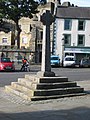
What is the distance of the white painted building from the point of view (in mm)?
59344

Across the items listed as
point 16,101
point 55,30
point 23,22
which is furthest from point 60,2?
point 16,101

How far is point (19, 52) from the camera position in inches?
2367

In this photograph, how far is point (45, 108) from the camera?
12555mm

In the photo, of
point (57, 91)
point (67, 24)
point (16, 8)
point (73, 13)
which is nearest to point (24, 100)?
point (57, 91)

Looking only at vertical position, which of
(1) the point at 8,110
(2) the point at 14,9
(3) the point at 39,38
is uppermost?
(2) the point at 14,9

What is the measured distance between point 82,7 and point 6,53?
15.9 metres

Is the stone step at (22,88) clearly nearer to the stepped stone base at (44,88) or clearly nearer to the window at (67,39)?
the stepped stone base at (44,88)

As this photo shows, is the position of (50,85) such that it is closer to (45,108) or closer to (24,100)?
(24,100)

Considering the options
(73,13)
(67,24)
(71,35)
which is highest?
(73,13)

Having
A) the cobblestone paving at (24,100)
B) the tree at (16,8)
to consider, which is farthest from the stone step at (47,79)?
the tree at (16,8)

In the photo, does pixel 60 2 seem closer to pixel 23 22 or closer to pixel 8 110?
pixel 23 22

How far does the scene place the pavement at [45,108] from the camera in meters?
11.0

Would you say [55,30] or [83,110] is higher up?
[55,30]

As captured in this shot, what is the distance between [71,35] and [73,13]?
440 cm
